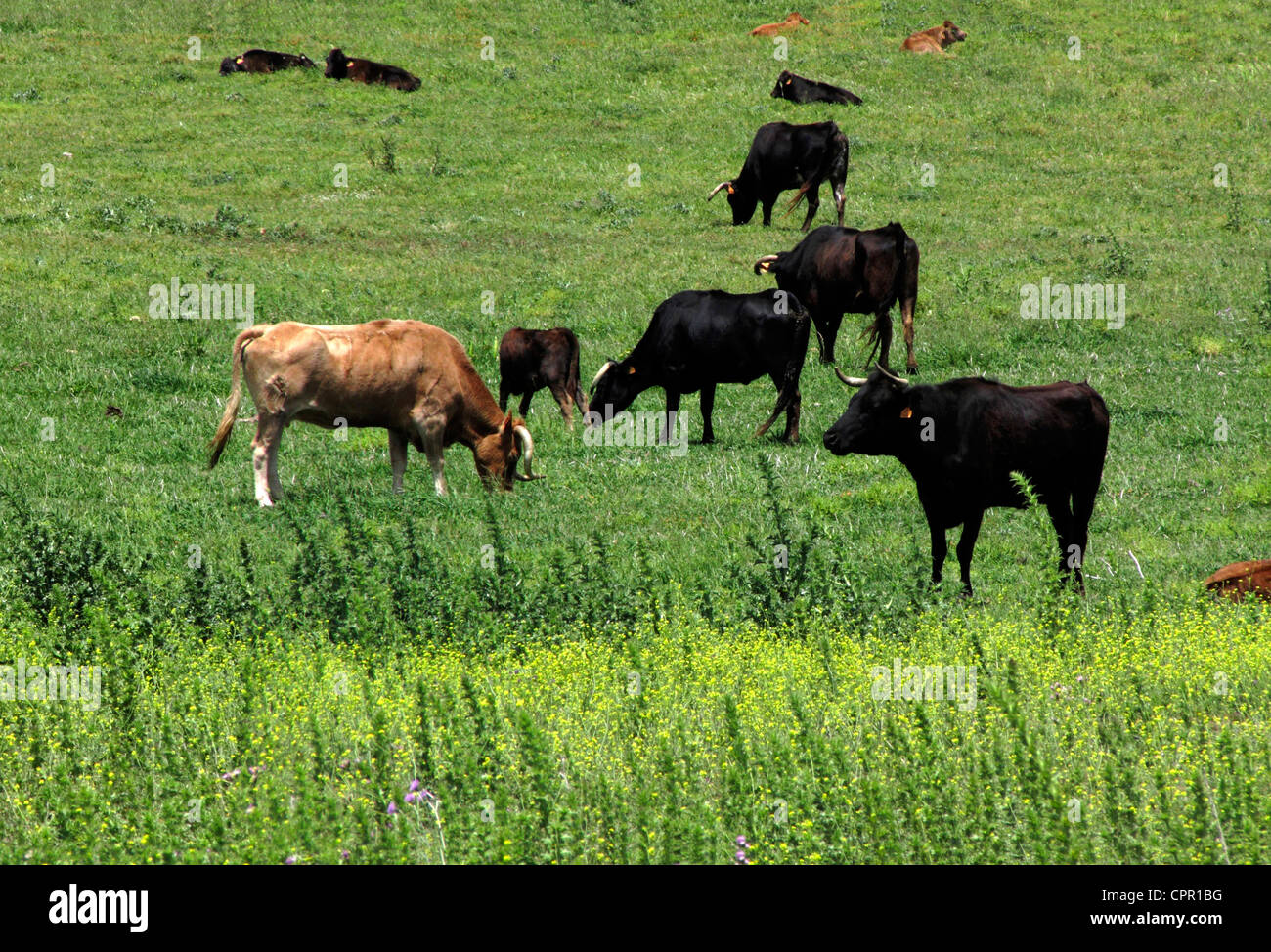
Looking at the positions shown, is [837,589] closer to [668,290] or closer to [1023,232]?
[668,290]

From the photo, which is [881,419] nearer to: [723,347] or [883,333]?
[723,347]

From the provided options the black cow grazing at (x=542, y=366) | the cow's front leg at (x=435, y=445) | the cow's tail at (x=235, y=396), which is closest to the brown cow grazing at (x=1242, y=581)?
the cow's front leg at (x=435, y=445)

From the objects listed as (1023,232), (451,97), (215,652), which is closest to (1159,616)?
(215,652)

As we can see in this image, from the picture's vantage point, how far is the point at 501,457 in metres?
14.1

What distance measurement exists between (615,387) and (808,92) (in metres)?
20.2

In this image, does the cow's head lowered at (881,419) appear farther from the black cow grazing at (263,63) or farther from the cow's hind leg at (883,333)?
the black cow grazing at (263,63)

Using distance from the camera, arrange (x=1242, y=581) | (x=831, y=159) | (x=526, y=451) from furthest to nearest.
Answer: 1. (x=831, y=159)
2. (x=526, y=451)
3. (x=1242, y=581)

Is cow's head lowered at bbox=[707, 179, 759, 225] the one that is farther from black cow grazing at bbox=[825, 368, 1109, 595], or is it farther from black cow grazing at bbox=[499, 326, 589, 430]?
black cow grazing at bbox=[825, 368, 1109, 595]

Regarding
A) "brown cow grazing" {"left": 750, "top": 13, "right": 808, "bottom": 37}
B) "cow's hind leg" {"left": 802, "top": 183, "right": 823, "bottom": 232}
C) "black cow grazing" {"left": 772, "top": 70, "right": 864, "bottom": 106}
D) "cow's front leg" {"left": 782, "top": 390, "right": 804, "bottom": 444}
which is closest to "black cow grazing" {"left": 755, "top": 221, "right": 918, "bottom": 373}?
"cow's front leg" {"left": 782, "top": 390, "right": 804, "bottom": 444}

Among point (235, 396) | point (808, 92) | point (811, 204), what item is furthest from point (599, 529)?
point (808, 92)

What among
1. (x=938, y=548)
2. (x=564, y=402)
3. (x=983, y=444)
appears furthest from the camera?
(x=564, y=402)

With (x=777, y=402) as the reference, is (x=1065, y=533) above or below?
below

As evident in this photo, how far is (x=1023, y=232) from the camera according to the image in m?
26.5

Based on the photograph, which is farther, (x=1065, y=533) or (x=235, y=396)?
(x=235, y=396)
